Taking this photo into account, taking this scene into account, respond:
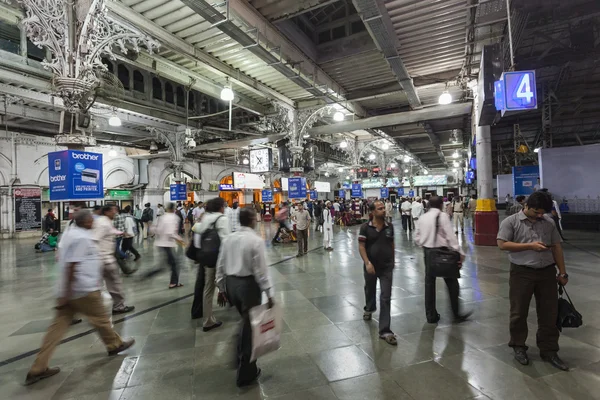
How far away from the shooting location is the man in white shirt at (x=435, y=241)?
3.51 m

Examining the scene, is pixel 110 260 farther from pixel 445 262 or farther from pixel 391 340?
pixel 445 262

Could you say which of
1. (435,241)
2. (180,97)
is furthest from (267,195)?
(435,241)

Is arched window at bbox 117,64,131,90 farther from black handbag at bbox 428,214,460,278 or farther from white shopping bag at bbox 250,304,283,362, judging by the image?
black handbag at bbox 428,214,460,278

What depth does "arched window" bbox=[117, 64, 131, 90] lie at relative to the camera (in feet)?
35.1

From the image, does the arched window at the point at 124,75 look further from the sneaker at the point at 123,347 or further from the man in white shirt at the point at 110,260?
the sneaker at the point at 123,347

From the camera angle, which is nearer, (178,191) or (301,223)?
(301,223)

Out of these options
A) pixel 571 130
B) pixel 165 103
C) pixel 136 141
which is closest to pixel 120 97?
pixel 165 103

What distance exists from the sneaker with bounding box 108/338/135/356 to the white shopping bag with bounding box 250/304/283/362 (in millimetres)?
1711

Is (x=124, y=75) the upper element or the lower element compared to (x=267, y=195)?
upper

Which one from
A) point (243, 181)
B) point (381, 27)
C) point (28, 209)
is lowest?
point (28, 209)

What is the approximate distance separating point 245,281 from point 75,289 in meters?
1.65

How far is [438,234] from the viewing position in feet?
11.7

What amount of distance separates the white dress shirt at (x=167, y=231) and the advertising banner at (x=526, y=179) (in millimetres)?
13704

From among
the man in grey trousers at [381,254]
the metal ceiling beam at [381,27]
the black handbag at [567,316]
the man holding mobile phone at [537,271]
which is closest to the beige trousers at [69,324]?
the man in grey trousers at [381,254]
